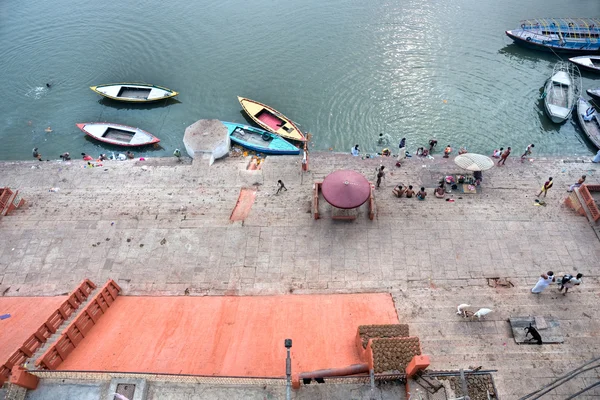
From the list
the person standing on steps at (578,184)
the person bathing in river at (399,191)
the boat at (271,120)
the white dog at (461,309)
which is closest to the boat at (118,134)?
the boat at (271,120)

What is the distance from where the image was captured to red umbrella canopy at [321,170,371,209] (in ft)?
49.2

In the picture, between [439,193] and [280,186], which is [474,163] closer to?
[439,193]

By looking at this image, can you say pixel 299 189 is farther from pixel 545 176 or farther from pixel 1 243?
pixel 1 243

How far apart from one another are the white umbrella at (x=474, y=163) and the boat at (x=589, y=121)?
11.0 meters

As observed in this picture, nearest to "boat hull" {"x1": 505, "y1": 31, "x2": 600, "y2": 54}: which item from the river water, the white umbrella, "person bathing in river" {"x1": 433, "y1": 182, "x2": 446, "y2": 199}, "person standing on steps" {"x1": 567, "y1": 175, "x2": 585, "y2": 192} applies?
the river water

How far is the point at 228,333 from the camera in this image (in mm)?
12211

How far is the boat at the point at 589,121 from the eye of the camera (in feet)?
74.8

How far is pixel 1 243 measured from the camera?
1630 cm

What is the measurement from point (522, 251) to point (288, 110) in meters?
17.9

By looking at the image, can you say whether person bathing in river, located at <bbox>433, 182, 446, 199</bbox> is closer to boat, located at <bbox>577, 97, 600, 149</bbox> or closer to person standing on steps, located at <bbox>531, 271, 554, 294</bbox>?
person standing on steps, located at <bbox>531, 271, 554, 294</bbox>

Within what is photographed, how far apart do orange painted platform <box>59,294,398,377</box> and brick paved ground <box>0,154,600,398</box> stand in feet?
2.55

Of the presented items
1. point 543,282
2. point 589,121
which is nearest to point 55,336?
point 543,282

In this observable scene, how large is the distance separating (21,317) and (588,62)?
39557mm

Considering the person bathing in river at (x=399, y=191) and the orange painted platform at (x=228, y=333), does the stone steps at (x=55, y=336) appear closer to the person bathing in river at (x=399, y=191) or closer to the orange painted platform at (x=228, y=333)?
the orange painted platform at (x=228, y=333)
